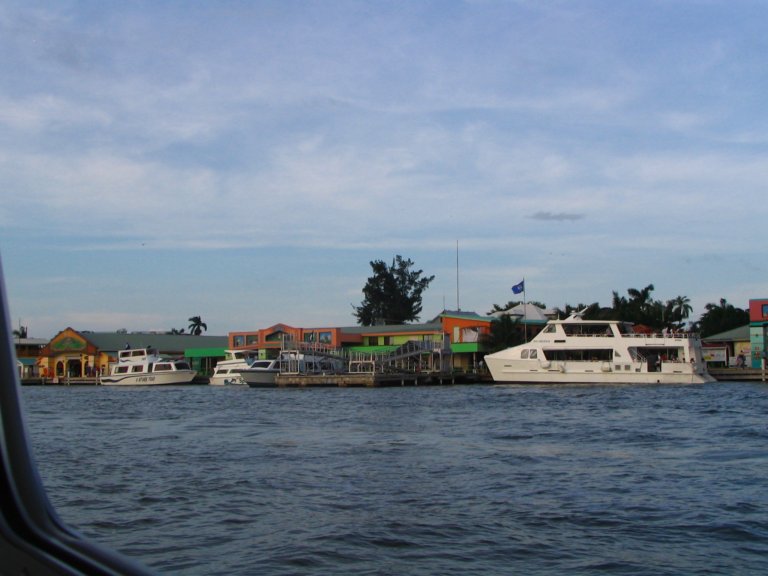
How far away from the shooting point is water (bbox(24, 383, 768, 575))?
8.88 m

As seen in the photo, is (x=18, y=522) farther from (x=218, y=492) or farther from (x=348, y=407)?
(x=348, y=407)

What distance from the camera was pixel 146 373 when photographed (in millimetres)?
66625

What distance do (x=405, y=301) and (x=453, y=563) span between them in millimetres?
88481

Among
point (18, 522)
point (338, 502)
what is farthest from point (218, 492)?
point (18, 522)

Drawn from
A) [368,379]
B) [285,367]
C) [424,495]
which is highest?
[285,367]

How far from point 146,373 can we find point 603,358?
36.4m

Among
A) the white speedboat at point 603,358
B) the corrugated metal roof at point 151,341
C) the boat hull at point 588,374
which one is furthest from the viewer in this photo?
the corrugated metal roof at point 151,341

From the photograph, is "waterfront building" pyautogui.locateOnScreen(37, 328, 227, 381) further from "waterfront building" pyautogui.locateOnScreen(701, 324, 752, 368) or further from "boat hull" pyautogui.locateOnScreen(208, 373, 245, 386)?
"waterfront building" pyautogui.locateOnScreen(701, 324, 752, 368)

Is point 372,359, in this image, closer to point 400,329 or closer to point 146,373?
point 400,329

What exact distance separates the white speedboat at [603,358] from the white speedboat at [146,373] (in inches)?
1130

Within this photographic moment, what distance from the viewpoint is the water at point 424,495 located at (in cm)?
888

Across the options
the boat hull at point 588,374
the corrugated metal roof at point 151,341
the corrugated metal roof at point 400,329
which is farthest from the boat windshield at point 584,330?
the corrugated metal roof at point 151,341

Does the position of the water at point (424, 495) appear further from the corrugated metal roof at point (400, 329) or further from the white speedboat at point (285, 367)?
the corrugated metal roof at point (400, 329)

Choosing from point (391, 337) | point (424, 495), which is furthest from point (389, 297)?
point (424, 495)
